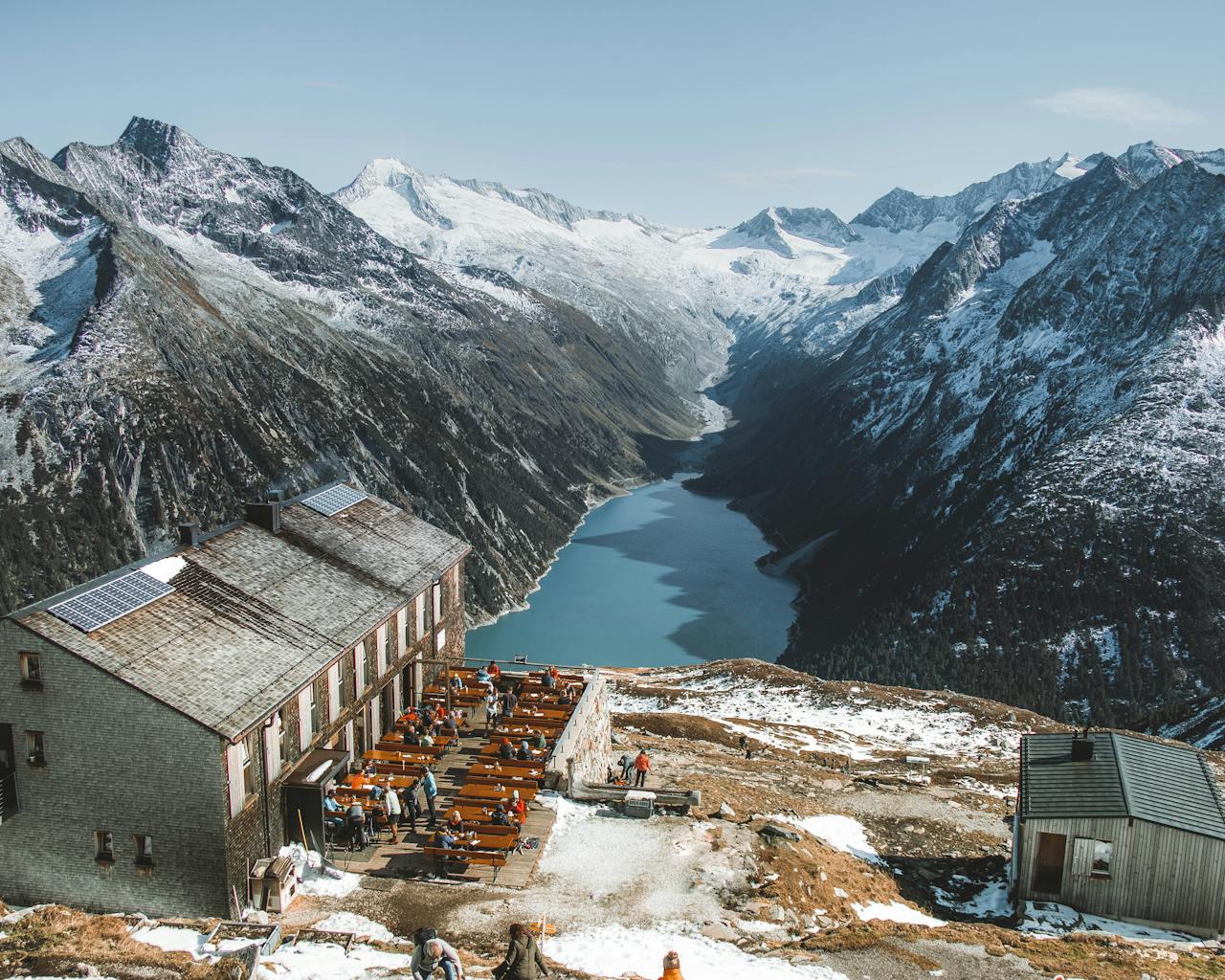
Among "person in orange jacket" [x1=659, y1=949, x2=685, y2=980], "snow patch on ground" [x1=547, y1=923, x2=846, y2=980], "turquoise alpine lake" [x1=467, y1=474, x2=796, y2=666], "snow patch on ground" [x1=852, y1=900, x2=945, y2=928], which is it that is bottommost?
"turquoise alpine lake" [x1=467, y1=474, x2=796, y2=666]

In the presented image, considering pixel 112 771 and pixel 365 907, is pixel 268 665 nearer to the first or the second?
pixel 112 771

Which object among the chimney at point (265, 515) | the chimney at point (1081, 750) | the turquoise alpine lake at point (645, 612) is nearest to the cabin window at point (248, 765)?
the chimney at point (265, 515)

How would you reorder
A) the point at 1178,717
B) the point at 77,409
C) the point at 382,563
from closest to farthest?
the point at 382,563 → the point at 1178,717 → the point at 77,409

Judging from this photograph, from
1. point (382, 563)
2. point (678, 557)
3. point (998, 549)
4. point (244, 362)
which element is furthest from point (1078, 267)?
→ point (382, 563)

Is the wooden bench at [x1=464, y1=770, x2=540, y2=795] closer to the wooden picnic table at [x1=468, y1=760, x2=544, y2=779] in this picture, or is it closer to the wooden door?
the wooden picnic table at [x1=468, y1=760, x2=544, y2=779]

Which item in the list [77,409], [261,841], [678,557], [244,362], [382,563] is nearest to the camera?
[261,841]

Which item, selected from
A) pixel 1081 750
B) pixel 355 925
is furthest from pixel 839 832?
pixel 355 925

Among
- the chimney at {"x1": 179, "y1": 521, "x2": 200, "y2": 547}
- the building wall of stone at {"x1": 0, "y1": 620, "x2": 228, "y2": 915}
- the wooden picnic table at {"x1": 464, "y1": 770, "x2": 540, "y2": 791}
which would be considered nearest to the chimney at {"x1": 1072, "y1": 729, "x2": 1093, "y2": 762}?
the wooden picnic table at {"x1": 464, "y1": 770, "x2": 540, "y2": 791}
